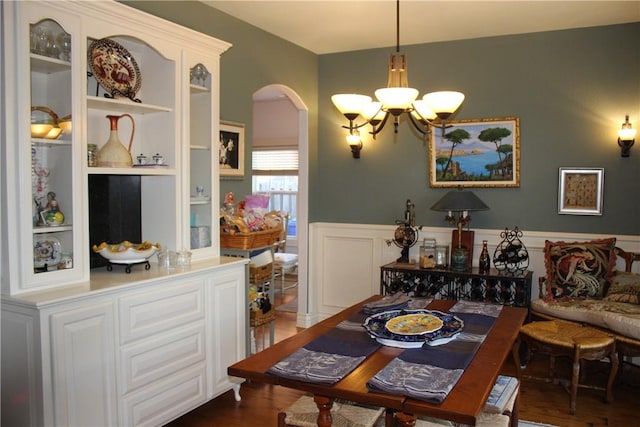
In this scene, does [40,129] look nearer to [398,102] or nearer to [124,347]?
[124,347]

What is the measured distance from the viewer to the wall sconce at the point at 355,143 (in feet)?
16.6

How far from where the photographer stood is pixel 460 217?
4598 millimetres

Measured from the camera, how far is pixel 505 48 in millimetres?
4543

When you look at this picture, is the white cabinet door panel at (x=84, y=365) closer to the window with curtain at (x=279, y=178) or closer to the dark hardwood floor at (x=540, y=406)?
the dark hardwood floor at (x=540, y=406)

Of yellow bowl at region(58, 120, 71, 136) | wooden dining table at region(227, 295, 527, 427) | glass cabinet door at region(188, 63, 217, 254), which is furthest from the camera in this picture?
glass cabinet door at region(188, 63, 217, 254)

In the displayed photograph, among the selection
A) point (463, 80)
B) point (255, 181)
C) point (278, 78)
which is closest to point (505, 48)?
point (463, 80)

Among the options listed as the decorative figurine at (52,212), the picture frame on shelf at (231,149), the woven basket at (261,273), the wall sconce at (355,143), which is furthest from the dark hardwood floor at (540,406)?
the wall sconce at (355,143)

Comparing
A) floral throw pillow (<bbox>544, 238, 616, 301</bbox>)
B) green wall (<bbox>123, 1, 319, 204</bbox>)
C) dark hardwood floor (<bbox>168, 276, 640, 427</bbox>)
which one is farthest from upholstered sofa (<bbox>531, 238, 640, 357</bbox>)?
green wall (<bbox>123, 1, 319, 204</bbox>)

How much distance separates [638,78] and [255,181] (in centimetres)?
507

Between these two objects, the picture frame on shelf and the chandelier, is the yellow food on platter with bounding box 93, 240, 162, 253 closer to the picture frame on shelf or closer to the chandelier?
the picture frame on shelf

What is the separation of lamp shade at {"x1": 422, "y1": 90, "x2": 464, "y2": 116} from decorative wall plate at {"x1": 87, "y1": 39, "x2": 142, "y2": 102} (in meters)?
1.66

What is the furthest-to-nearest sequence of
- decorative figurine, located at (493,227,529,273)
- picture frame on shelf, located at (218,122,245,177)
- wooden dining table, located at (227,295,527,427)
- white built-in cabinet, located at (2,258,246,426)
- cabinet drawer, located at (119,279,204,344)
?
decorative figurine, located at (493,227,529,273)
picture frame on shelf, located at (218,122,245,177)
cabinet drawer, located at (119,279,204,344)
white built-in cabinet, located at (2,258,246,426)
wooden dining table, located at (227,295,527,427)

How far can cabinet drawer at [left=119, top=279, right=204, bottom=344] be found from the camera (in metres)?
2.73

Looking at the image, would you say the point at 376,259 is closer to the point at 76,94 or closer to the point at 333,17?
the point at 333,17
